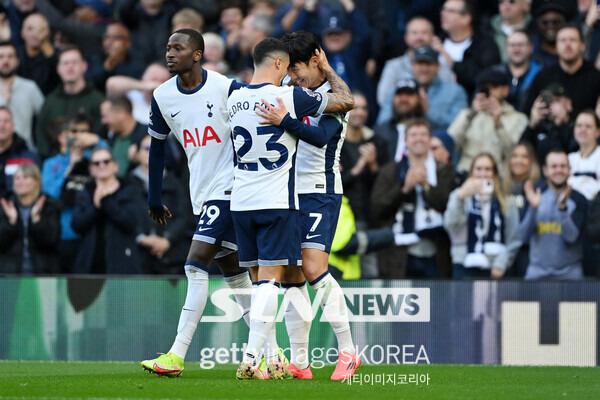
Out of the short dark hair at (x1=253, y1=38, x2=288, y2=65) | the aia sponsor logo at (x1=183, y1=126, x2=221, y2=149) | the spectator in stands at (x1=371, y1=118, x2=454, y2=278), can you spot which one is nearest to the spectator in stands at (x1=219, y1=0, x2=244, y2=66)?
the spectator in stands at (x1=371, y1=118, x2=454, y2=278)

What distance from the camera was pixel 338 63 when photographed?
489 inches

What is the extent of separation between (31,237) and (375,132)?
458 cm

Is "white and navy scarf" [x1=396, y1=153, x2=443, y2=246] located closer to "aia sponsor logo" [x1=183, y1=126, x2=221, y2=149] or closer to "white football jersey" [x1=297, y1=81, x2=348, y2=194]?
"white football jersey" [x1=297, y1=81, x2=348, y2=194]

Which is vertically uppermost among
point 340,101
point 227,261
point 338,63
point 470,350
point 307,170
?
point 338,63

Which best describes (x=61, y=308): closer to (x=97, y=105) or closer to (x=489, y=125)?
(x=97, y=105)

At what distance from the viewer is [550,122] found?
37.7 ft

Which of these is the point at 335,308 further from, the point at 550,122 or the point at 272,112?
the point at 550,122

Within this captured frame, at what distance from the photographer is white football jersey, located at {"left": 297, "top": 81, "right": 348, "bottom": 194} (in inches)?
275

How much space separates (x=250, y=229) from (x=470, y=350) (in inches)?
159

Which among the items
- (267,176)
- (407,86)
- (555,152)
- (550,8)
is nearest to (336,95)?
(267,176)

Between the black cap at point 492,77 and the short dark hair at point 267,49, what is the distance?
5727 mm

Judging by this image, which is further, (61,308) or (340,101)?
A: (61,308)

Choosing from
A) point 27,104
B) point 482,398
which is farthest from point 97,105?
point 482,398

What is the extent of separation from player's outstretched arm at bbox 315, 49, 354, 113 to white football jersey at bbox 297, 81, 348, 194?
4.5 inches
